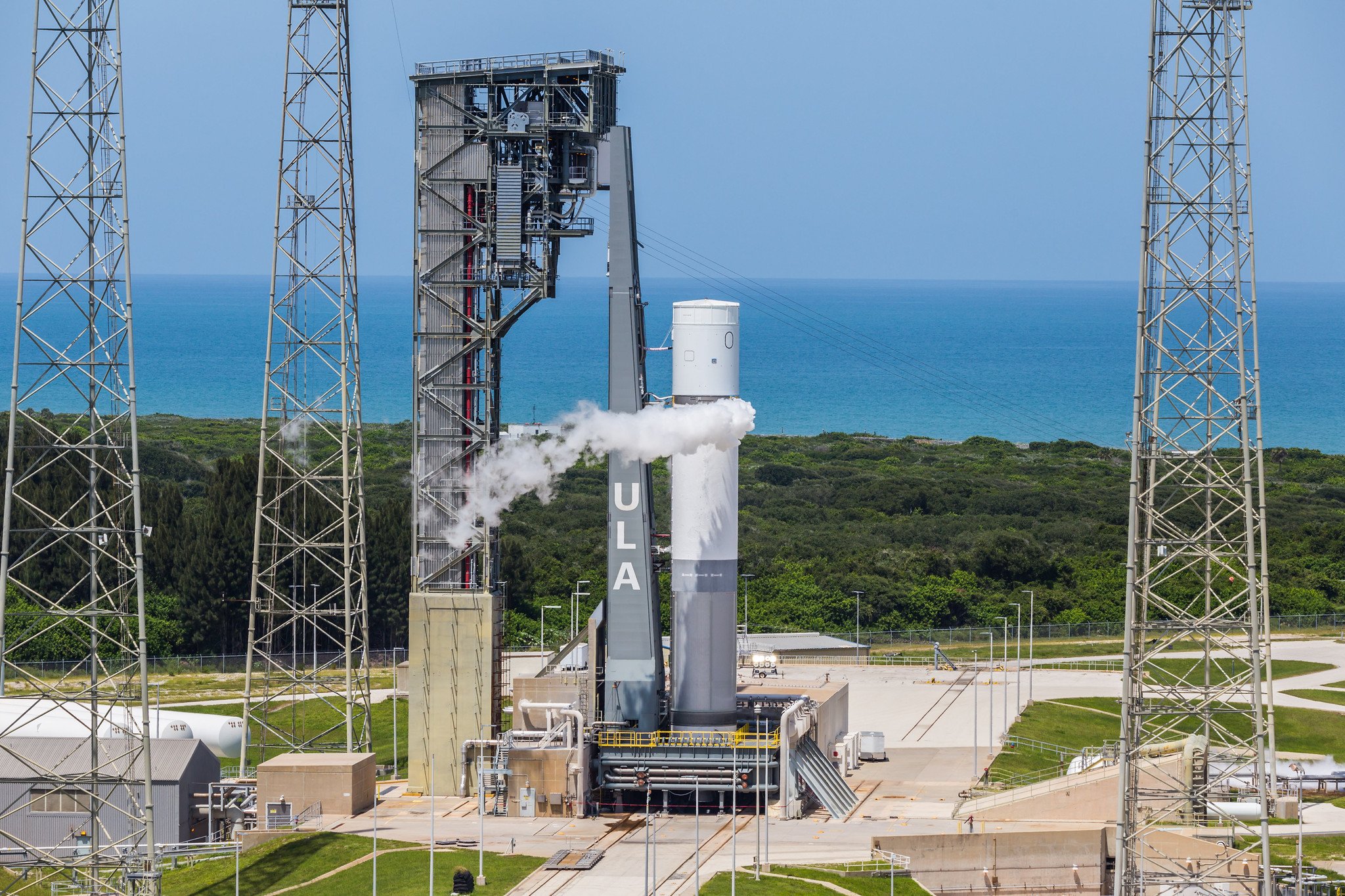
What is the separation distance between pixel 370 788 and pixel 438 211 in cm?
2212

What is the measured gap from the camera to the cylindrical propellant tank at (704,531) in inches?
2781

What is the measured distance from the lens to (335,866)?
63250 millimetres

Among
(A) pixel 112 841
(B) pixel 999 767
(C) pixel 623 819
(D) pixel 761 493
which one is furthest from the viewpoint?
(D) pixel 761 493

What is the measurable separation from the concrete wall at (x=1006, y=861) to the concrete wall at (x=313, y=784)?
19.0 meters

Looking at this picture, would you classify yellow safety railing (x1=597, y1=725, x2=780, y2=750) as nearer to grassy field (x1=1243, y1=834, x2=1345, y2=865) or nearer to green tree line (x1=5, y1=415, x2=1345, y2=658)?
grassy field (x1=1243, y1=834, x2=1345, y2=865)

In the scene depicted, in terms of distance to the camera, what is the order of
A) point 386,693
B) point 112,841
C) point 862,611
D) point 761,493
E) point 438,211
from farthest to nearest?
point 761,493
point 862,611
point 386,693
point 438,211
point 112,841

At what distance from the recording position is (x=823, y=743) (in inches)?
3078

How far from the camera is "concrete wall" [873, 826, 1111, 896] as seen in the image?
65.1m

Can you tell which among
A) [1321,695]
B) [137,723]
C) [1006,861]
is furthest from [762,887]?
[1321,695]

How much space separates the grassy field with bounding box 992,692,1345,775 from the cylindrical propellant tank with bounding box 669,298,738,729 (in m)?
19.2

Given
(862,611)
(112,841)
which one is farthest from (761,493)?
(112,841)

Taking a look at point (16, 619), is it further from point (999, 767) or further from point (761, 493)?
point (761, 493)

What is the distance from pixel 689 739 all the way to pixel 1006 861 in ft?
40.2

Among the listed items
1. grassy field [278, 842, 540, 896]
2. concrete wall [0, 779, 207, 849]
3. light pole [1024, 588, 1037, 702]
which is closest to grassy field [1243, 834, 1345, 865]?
light pole [1024, 588, 1037, 702]
